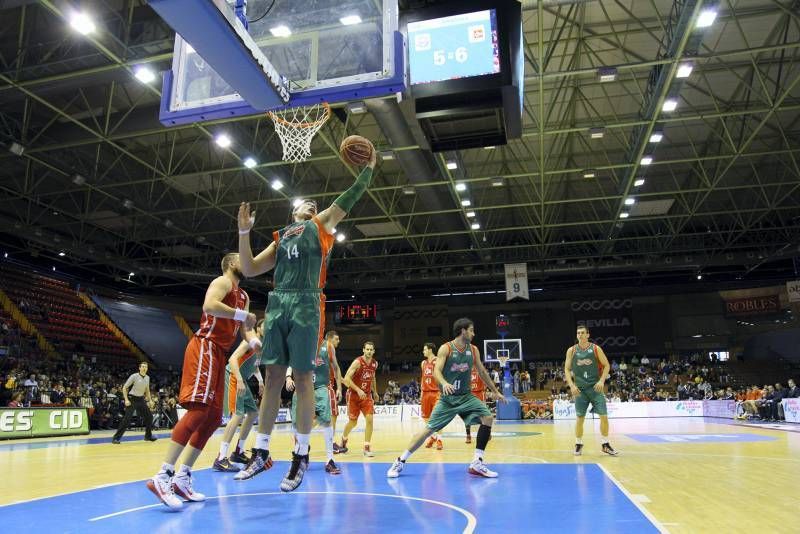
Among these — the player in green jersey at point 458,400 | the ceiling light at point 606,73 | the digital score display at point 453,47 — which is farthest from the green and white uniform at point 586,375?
the ceiling light at point 606,73

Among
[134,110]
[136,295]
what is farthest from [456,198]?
[136,295]

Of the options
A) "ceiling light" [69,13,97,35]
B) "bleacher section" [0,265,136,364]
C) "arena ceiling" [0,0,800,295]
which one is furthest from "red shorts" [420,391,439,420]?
"bleacher section" [0,265,136,364]

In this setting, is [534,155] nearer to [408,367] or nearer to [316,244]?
[316,244]

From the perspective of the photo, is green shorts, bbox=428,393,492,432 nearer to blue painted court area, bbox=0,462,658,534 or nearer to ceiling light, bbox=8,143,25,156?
blue painted court area, bbox=0,462,658,534

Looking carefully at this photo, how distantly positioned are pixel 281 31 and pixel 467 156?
1483cm

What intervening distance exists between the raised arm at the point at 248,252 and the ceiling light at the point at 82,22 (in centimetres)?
947

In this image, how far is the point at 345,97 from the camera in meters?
6.30

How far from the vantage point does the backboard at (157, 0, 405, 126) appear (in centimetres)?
621

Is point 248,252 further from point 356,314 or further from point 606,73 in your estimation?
point 356,314

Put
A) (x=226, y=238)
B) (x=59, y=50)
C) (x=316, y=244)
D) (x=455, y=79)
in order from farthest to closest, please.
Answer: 1. (x=226, y=238)
2. (x=59, y=50)
3. (x=455, y=79)
4. (x=316, y=244)

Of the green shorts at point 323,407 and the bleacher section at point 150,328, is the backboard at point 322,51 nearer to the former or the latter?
the green shorts at point 323,407

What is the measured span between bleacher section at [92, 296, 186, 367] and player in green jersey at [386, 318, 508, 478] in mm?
29467

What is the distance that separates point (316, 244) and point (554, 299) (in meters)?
33.9

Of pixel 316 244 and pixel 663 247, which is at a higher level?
pixel 663 247
